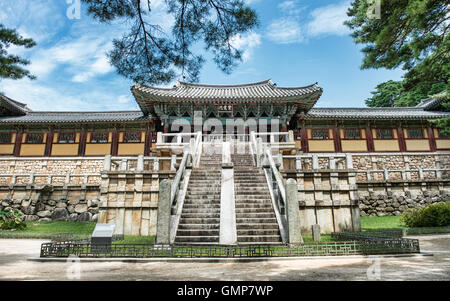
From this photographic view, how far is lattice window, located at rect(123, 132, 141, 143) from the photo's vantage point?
21688 mm

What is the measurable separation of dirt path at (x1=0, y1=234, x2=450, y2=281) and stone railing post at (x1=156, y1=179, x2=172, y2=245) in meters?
1.82

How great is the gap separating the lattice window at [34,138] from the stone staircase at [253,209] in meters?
18.1

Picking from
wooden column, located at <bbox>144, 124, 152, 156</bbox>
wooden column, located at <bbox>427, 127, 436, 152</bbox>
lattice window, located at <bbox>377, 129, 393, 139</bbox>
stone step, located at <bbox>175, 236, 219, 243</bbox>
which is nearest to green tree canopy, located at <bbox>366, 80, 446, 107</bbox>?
wooden column, located at <bbox>427, 127, 436, 152</bbox>

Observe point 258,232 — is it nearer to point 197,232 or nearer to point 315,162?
point 197,232

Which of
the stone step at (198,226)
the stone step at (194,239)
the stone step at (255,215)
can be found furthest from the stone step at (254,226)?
the stone step at (194,239)

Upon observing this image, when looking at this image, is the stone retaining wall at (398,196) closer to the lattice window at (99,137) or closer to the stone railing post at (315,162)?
the stone railing post at (315,162)

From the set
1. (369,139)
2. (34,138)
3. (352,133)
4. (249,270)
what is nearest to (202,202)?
(249,270)

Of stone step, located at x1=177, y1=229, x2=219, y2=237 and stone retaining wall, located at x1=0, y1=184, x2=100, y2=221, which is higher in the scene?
stone retaining wall, located at x1=0, y1=184, x2=100, y2=221

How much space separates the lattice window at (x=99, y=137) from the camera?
71.1 ft

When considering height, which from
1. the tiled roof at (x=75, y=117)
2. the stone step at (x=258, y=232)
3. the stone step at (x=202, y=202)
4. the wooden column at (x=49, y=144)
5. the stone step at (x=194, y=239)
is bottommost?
the stone step at (x=194, y=239)

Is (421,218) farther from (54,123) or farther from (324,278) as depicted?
(54,123)

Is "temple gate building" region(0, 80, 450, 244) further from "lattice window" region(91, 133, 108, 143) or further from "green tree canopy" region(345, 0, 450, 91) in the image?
"green tree canopy" region(345, 0, 450, 91)

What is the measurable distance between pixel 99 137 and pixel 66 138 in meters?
2.59

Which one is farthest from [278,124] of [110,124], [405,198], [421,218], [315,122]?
[110,124]
